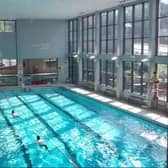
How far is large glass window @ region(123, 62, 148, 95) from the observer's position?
12750mm

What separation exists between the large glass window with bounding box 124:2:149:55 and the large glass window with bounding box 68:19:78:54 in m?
5.85

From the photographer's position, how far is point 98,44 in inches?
640

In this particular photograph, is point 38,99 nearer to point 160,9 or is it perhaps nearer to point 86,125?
point 86,125

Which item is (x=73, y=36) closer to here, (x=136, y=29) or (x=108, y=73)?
(x=108, y=73)

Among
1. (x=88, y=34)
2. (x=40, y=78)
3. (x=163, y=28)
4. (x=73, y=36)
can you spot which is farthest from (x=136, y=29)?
(x=40, y=78)

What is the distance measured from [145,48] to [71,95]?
526 centimetres

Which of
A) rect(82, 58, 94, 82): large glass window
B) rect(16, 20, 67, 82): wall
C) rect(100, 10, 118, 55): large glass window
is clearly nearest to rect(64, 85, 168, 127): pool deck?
rect(82, 58, 94, 82): large glass window

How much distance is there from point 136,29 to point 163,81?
281 cm

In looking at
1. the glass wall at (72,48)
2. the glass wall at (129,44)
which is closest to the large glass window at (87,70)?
the glass wall at (129,44)

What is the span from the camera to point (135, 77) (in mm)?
13398

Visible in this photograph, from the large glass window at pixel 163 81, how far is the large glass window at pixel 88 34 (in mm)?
6114

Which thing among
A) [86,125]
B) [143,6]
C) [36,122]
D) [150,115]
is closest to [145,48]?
[143,6]

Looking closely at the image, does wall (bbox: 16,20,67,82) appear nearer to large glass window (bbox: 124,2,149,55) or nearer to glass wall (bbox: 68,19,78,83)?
glass wall (bbox: 68,19,78,83)

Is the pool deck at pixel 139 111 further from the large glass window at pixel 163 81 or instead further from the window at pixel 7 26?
the window at pixel 7 26
